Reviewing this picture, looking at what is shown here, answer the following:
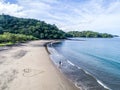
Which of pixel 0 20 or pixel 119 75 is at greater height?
pixel 0 20

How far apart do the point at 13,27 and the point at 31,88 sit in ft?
513

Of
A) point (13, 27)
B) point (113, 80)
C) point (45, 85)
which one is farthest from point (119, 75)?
point (13, 27)

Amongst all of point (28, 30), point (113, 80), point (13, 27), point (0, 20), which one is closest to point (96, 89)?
point (113, 80)

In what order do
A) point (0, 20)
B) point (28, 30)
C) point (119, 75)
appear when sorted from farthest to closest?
1. point (0, 20)
2. point (28, 30)
3. point (119, 75)

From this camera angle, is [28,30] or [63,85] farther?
[28,30]

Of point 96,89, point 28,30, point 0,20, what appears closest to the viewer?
point 96,89

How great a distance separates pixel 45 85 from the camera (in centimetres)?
1728

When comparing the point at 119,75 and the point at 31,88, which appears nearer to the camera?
the point at 31,88

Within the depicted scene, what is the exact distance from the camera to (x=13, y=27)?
6486 inches

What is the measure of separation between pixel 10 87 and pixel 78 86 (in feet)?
22.7

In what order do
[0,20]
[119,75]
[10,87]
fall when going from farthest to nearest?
[0,20] < [119,75] < [10,87]

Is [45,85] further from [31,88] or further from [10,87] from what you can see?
[10,87]

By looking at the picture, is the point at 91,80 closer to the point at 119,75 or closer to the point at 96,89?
the point at 96,89

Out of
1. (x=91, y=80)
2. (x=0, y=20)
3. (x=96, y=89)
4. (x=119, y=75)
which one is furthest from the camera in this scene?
(x=0, y=20)
